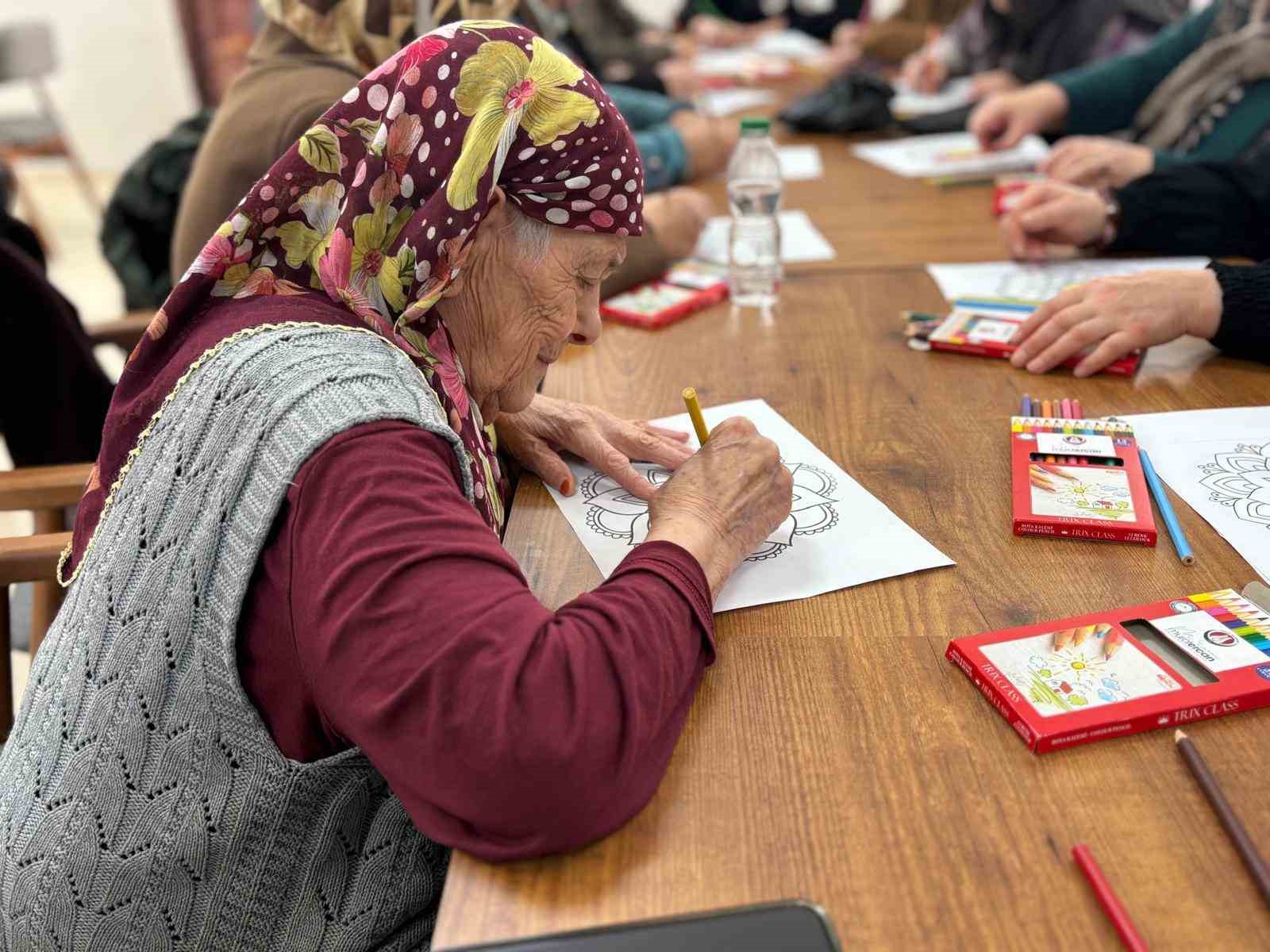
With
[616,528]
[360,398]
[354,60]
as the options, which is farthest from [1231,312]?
[354,60]

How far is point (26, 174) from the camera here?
6117 millimetres

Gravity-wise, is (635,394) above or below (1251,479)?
below

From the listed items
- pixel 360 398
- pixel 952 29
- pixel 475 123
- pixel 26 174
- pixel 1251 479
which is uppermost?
pixel 475 123

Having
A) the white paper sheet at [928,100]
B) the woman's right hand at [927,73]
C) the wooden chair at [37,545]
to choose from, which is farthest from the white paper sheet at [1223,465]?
the woman's right hand at [927,73]

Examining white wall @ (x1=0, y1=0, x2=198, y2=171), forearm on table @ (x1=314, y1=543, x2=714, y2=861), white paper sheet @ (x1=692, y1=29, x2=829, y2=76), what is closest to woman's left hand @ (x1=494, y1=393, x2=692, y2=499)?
forearm on table @ (x1=314, y1=543, x2=714, y2=861)

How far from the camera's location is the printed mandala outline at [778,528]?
3.31 ft

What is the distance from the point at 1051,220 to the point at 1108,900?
51.9 inches

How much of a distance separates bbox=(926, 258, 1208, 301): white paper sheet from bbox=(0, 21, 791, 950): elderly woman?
796 millimetres

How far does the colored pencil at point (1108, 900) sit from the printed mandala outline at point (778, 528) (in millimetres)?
396

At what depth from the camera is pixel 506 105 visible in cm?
87

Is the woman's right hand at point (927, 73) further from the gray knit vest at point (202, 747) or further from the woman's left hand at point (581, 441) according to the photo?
the gray knit vest at point (202, 747)

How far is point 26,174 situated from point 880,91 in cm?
548

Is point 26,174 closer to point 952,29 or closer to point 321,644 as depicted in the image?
point 952,29

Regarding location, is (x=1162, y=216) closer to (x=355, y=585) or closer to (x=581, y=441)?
(x=581, y=441)
